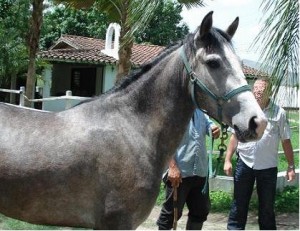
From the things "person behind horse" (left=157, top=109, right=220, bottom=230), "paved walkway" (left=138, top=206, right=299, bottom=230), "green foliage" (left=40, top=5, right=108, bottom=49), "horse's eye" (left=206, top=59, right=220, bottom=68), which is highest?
"green foliage" (left=40, top=5, right=108, bottom=49)

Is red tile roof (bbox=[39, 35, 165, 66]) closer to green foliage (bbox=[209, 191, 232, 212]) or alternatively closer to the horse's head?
green foliage (bbox=[209, 191, 232, 212])

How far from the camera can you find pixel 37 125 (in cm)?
284

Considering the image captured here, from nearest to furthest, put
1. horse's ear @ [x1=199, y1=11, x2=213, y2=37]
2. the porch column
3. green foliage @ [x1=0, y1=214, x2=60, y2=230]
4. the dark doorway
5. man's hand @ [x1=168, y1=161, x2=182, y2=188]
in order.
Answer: horse's ear @ [x1=199, y1=11, x2=213, y2=37]
man's hand @ [x1=168, y1=161, x2=182, y2=188]
green foliage @ [x1=0, y1=214, x2=60, y2=230]
the porch column
the dark doorway

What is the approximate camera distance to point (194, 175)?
406 centimetres

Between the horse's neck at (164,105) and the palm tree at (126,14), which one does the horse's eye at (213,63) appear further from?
the palm tree at (126,14)

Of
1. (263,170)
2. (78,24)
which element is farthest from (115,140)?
(78,24)

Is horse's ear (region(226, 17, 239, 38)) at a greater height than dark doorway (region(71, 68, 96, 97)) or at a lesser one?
lesser

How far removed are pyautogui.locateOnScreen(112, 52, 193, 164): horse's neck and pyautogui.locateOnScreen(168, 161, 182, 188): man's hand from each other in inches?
36.7

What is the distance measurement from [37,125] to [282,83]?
2.00 m

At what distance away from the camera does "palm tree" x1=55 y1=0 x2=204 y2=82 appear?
4.07 meters

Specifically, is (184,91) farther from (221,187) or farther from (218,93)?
(221,187)

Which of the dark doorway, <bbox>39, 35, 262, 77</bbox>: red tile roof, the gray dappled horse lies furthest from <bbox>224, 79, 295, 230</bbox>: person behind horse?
the dark doorway

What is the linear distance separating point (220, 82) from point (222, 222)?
4016mm

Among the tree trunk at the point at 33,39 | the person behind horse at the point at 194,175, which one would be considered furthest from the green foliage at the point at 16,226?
the tree trunk at the point at 33,39
